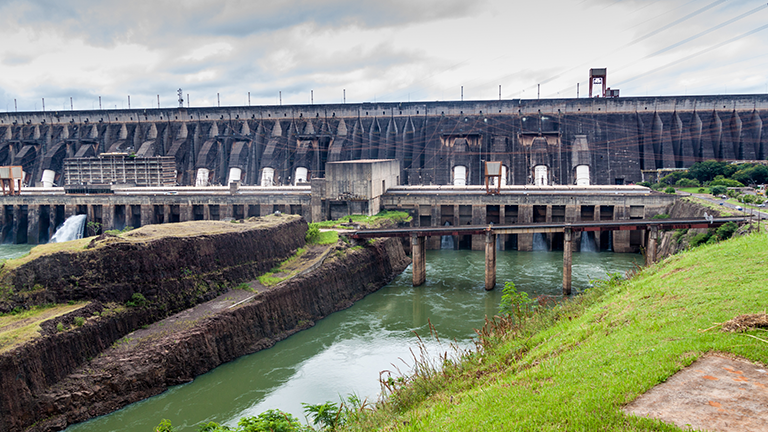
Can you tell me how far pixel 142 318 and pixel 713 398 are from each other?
1709 centimetres

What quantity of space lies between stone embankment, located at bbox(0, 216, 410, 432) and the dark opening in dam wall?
3109 centimetres

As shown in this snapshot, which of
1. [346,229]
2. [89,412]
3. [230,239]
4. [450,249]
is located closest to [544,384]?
[89,412]

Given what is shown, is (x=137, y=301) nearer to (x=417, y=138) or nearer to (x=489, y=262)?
(x=489, y=262)

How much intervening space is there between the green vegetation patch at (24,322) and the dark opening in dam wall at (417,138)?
37670 mm

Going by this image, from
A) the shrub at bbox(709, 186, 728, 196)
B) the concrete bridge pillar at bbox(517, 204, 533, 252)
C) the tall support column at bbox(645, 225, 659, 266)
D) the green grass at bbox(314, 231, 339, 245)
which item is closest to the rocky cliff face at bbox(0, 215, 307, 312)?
the green grass at bbox(314, 231, 339, 245)

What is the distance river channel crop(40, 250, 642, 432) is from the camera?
15.8m

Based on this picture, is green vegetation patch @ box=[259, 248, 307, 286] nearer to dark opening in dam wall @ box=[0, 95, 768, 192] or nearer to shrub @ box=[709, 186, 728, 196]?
dark opening in dam wall @ box=[0, 95, 768, 192]

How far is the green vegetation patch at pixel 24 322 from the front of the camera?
1435cm

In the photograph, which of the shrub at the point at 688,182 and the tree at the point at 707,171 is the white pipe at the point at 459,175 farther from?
the tree at the point at 707,171

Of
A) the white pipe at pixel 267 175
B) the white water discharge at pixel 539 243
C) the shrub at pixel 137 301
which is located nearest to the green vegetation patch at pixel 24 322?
the shrub at pixel 137 301

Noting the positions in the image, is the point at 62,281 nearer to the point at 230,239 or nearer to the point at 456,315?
the point at 230,239

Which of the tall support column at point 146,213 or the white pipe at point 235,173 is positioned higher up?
the white pipe at point 235,173

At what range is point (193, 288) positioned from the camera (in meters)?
20.8

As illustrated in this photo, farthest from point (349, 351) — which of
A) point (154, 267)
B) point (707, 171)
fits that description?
point (707, 171)
